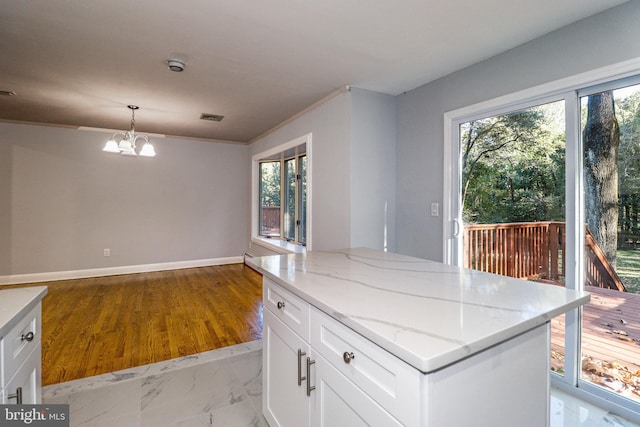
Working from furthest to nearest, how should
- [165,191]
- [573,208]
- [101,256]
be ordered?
1. [165,191]
2. [101,256]
3. [573,208]

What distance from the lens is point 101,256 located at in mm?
4914

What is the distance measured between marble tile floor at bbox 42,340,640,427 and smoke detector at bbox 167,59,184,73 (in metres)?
2.33

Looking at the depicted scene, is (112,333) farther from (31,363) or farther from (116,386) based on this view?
(31,363)

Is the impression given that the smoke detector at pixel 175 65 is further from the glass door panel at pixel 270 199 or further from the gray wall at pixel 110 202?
the gray wall at pixel 110 202

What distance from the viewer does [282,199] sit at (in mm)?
5367

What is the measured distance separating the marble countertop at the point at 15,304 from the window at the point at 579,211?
2.83m

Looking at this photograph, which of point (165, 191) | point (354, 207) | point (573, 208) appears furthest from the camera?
point (165, 191)

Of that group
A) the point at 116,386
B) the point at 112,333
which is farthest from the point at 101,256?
the point at 116,386

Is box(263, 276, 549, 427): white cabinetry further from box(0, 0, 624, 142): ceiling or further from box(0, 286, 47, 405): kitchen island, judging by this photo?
box(0, 0, 624, 142): ceiling

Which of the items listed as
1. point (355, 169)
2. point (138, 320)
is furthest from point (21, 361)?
point (355, 169)

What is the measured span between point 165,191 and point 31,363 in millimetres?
4493

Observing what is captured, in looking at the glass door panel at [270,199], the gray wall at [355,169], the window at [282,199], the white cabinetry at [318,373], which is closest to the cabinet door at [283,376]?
the white cabinetry at [318,373]

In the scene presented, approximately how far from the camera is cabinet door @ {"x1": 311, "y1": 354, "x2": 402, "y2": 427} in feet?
2.87

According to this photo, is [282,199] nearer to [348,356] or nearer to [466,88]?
[466,88]
